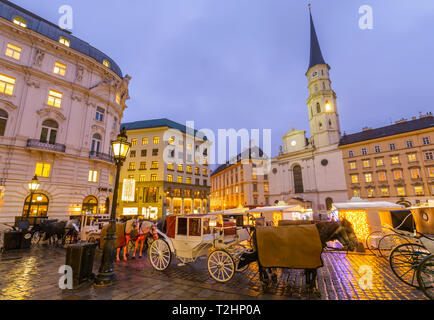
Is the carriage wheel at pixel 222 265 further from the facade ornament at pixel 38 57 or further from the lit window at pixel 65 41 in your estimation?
the lit window at pixel 65 41

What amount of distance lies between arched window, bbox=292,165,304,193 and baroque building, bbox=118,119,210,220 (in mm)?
22122

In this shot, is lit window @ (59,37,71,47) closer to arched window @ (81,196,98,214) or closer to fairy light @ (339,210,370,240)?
arched window @ (81,196,98,214)

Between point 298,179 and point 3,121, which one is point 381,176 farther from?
point 3,121

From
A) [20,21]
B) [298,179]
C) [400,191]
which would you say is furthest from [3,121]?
[400,191]

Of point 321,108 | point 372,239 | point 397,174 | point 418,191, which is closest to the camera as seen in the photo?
point 372,239

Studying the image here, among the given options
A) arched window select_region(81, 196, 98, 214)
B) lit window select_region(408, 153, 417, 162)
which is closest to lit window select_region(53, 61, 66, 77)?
arched window select_region(81, 196, 98, 214)

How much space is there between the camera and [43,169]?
19.6 meters

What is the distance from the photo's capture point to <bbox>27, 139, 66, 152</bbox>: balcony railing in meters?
18.8

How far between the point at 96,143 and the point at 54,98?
6224 mm

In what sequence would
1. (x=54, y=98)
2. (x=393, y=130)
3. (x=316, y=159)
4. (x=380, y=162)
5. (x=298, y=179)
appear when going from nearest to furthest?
1. (x=54, y=98)
2. (x=380, y=162)
3. (x=393, y=130)
4. (x=316, y=159)
5. (x=298, y=179)

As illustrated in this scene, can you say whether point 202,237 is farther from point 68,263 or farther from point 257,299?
point 68,263

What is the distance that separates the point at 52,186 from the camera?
19.7 m
